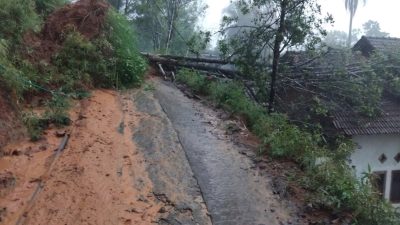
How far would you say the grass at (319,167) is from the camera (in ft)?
15.7

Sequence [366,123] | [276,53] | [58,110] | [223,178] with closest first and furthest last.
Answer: [223,178], [58,110], [276,53], [366,123]

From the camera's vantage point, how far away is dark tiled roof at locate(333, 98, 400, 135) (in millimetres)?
10766

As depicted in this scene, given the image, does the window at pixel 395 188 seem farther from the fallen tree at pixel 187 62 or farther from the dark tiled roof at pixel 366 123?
the fallen tree at pixel 187 62

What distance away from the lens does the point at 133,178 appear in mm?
5188

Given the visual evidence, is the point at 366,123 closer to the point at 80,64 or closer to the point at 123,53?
the point at 123,53

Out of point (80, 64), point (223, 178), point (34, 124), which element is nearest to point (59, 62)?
point (80, 64)

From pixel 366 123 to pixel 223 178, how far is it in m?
7.02

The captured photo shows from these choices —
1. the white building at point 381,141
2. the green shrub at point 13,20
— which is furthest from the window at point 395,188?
→ the green shrub at point 13,20

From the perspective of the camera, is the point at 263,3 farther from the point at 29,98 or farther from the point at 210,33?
the point at 29,98

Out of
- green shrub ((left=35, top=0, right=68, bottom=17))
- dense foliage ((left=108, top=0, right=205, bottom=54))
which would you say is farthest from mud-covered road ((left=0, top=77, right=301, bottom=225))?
dense foliage ((left=108, top=0, right=205, bottom=54))

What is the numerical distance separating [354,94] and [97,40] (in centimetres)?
686

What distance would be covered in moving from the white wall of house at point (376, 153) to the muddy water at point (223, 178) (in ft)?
18.4

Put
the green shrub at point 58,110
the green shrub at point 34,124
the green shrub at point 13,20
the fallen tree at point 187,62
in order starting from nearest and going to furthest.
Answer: the green shrub at point 34,124, the green shrub at point 58,110, the green shrub at point 13,20, the fallen tree at point 187,62

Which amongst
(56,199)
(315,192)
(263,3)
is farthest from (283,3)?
(56,199)
